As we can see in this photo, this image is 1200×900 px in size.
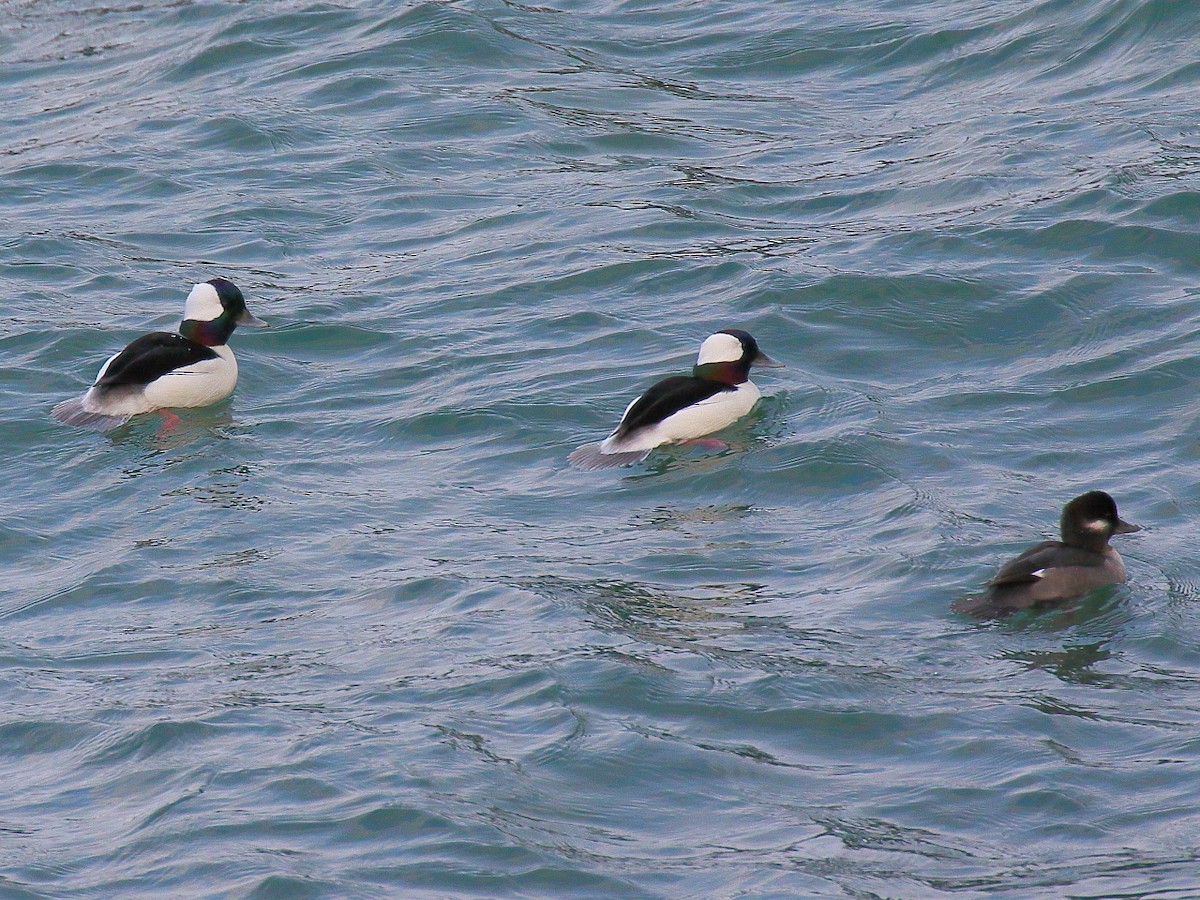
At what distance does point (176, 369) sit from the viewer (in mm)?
Answer: 10484

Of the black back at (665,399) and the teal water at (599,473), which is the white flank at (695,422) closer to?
the black back at (665,399)

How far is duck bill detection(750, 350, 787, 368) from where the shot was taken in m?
10.2

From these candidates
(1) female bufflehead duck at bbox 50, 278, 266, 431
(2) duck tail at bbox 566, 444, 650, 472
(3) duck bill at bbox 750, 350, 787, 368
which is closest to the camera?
(2) duck tail at bbox 566, 444, 650, 472

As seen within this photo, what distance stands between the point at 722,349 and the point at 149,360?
3.35 m

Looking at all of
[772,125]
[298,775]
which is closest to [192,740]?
[298,775]

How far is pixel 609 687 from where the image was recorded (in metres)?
6.82

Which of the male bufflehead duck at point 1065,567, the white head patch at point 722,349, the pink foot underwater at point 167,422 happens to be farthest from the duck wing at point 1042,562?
the pink foot underwater at point 167,422

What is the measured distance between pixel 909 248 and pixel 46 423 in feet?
18.3

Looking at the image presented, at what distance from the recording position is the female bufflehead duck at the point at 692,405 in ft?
31.0

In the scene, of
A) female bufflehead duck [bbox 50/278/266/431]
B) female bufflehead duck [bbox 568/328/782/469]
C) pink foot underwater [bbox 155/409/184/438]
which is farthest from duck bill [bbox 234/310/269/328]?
female bufflehead duck [bbox 568/328/782/469]

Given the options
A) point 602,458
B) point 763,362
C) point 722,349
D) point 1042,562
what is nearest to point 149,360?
point 602,458

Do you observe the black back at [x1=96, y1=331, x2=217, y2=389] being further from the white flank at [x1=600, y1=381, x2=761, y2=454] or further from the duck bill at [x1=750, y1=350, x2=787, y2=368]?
the duck bill at [x1=750, y1=350, x2=787, y2=368]

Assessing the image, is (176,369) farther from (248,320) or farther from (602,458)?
(602,458)

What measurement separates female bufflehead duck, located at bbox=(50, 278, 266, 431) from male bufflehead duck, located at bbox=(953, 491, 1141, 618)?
5.14m
